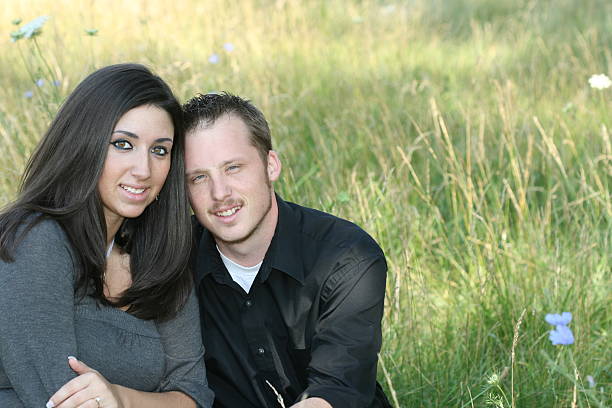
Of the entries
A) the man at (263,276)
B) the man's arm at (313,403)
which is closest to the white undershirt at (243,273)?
the man at (263,276)

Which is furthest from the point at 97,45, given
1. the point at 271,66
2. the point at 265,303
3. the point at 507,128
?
the point at 265,303

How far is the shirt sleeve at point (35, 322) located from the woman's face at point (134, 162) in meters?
0.27

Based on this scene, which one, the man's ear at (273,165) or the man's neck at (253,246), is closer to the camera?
the man's neck at (253,246)

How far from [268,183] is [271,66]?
9.23ft

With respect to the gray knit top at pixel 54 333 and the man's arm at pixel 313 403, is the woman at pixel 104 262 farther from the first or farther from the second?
the man's arm at pixel 313 403

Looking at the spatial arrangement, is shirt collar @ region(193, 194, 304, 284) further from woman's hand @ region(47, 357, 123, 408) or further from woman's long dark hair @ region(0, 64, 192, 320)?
woman's hand @ region(47, 357, 123, 408)

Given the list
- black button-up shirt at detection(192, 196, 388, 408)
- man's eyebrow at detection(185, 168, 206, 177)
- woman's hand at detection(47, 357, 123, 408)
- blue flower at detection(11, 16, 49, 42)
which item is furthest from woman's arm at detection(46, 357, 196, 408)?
blue flower at detection(11, 16, 49, 42)

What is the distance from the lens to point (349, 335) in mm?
2336

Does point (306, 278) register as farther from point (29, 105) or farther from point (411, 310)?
point (29, 105)

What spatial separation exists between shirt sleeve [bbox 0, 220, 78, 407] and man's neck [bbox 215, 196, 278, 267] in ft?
1.92

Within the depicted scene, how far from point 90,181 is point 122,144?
0.15 m

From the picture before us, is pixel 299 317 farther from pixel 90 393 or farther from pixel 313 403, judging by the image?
pixel 90 393

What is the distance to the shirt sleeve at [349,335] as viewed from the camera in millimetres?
2291

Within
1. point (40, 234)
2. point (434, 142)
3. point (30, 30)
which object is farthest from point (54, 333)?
point (434, 142)
